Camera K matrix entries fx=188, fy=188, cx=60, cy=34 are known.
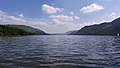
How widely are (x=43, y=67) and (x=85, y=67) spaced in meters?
5.43

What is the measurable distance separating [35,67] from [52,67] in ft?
7.28

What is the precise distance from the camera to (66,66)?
25.1 m

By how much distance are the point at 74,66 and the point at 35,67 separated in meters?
5.21

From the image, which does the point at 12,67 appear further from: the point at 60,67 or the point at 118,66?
the point at 118,66

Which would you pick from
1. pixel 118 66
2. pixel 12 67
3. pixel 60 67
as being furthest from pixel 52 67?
pixel 118 66

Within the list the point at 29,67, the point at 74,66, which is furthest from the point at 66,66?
the point at 29,67

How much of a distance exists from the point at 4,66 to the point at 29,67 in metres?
3.46

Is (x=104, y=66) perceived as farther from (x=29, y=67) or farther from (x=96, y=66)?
(x=29, y=67)

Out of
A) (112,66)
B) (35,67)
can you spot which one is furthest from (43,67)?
(112,66)

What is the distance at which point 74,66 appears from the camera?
25328 mm

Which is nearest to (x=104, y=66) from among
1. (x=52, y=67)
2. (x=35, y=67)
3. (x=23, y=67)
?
(x=52, y=67)

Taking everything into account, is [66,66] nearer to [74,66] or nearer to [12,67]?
[74,66]

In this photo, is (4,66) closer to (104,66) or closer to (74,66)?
(74,66)

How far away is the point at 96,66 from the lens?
24828mm
